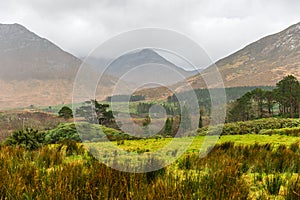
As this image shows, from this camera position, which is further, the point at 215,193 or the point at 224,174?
the point at 224,174

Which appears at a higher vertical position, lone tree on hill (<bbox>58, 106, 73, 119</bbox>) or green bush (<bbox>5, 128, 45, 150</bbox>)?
lone tree on hill (<bbox>58, 106, 73, 119</bbox>)

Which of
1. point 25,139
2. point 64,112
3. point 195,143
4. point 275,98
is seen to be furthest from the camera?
point 275,98

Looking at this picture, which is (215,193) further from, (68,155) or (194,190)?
(68,155)

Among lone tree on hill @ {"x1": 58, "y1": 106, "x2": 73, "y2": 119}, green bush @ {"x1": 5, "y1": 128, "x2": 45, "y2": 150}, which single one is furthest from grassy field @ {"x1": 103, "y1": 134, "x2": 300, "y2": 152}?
lone tree on hill @ {"x1": 58, "y1": 106, "x2": 73, "y2": 119}

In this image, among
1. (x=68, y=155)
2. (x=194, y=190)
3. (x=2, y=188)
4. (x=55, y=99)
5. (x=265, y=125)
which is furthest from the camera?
(x=55, y=99)

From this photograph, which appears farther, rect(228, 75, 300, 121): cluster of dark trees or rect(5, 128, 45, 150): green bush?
rect(228, 75, 300, 121): cluster of dark trees

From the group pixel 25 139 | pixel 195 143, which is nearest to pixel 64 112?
pixel 195 143

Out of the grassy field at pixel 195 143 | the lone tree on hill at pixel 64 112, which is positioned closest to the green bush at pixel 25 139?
the grassy field at pixel 195 143

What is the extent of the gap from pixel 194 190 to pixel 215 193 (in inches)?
16.9

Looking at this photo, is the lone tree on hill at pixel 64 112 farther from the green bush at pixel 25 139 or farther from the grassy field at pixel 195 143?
the green bush at pixel 25 139

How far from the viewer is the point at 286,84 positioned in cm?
3941

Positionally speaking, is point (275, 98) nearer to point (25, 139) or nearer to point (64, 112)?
point (64, 112)

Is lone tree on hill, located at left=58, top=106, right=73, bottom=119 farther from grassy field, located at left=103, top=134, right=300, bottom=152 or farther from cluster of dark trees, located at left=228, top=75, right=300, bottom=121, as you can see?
grassy field, located at left=103, top=134, right=300, bottom=152

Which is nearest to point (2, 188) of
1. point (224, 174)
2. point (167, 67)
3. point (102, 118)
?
point (224, 174)
